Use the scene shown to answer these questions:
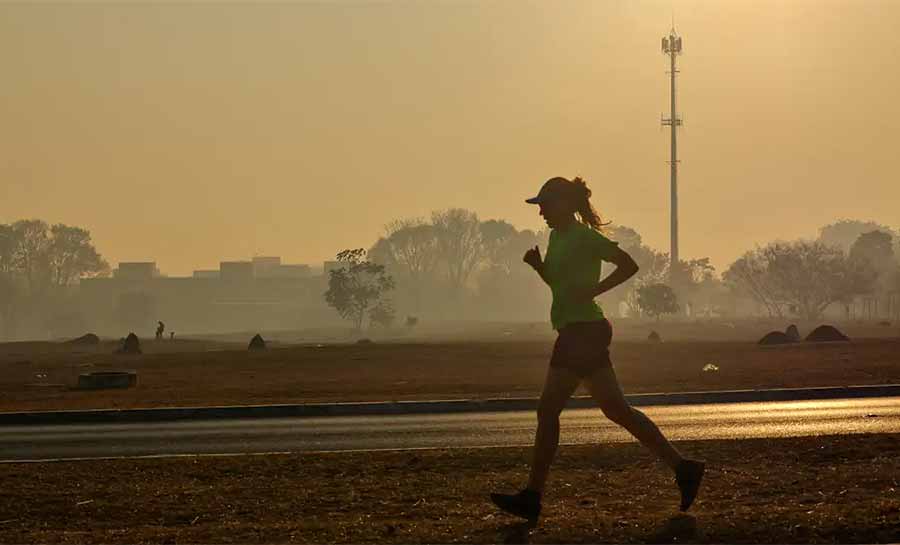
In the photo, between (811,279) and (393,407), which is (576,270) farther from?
(811,279)

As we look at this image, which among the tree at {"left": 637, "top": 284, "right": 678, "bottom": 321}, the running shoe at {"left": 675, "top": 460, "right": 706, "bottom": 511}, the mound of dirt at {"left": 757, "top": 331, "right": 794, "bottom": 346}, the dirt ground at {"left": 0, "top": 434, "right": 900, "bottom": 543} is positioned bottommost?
the dirt ground at {"left": 0, "top": 434, "right": 900, "bottom": 543}

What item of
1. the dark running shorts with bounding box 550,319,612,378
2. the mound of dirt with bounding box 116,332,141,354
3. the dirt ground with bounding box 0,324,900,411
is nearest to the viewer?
the dark running shorts with bounding box 550,319,612,378

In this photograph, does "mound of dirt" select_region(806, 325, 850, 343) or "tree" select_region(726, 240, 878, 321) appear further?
"tree" select_region(726, 240, 878, 321)

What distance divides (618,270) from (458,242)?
17488cm

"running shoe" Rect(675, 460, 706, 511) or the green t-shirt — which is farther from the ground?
the green t-shirt

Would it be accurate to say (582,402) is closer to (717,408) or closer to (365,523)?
(717,408)

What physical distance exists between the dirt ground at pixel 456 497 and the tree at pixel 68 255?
168 m

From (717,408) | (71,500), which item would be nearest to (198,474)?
(71,500)

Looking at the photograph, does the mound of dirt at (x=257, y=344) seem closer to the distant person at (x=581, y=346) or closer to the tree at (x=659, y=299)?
the distant person at (x=581, y=346)

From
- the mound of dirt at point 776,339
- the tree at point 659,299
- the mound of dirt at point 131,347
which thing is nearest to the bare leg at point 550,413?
the mound of dirt at point 776,339

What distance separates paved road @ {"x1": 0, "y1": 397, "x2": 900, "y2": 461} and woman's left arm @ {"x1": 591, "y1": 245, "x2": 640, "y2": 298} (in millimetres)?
5636

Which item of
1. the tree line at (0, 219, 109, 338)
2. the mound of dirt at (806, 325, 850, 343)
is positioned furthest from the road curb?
the tree line at (0, 219, 109, 338)

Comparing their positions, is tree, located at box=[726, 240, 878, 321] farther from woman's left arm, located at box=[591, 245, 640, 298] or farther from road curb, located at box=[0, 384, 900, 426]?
woman's left arm, located at box=[591, 245, 640, 298]

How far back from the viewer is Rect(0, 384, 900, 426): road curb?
19.7m
